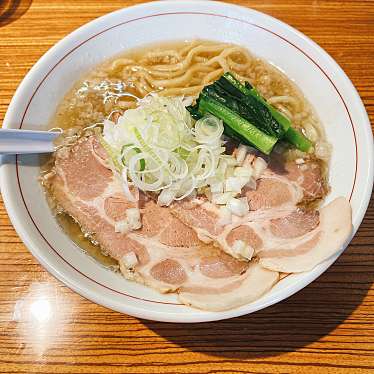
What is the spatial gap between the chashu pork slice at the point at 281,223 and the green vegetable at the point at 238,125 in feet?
0.50

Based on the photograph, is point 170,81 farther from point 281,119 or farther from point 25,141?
point 25,141

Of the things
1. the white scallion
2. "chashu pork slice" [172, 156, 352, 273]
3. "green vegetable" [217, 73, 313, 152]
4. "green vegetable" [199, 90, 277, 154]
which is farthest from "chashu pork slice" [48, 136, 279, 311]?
"green vegetable" [217, 73, 313, 152]

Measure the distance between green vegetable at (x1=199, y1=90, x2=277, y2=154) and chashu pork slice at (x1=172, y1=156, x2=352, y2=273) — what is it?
152 millimetres

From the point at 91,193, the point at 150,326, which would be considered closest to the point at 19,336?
the point at 150,326

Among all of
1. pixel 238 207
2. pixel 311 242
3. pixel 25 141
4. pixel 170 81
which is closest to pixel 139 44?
pixel 170 81

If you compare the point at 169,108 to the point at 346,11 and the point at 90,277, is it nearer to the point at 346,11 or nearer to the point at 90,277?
the point at 90,277

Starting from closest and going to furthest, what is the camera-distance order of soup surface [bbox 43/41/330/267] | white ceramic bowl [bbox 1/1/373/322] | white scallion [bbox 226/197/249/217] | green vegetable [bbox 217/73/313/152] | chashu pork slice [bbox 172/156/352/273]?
white ceramic bowl [bbox 1/1/373/322] < chashu pork slice [bbox 172/156/352/273] < white scallion [bbox 226/197/249/217] < green vegetable [bbox 217/73/313/152] < soup surface [bbox 43/41/330/267]

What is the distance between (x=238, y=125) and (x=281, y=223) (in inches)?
16.9

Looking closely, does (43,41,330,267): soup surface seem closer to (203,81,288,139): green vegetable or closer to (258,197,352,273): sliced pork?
(203,81,288,139): green vegetable

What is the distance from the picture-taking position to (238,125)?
1.76 metres

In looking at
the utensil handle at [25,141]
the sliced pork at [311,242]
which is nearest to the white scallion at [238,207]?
the sliced pork at [311,242]

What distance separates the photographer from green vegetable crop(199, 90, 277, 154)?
1.72 meters

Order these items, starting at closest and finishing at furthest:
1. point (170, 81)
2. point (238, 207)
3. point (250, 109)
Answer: point (238, 207)
point (250, 109)
point (170, 81)

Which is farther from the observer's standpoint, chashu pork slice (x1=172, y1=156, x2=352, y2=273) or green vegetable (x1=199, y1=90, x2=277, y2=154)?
green vegetable (x1=199, y1=90, x2=277, y2=154)
